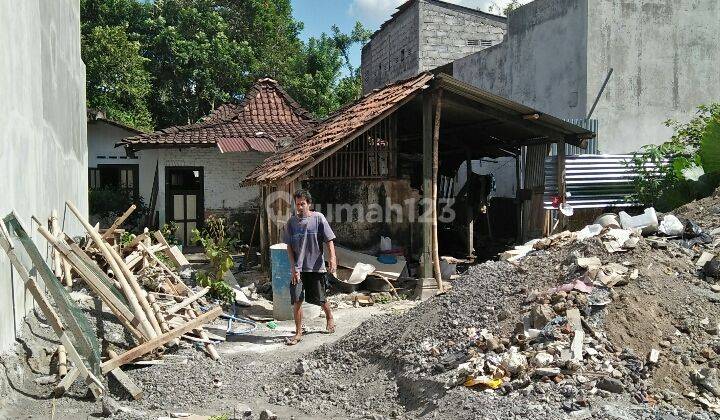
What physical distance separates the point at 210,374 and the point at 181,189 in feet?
36.7

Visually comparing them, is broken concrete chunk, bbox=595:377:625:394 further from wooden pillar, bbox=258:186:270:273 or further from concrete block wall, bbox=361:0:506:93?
concrete block wall, bbox=361:0:506:93

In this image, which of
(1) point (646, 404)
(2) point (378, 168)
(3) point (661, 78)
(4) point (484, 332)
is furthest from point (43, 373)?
(3) point (661, 78)

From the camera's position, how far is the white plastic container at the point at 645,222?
7617mm

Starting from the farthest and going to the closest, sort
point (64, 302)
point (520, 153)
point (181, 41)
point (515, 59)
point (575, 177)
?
1. point (181, 41)
2. point (515, 59)
3. point (520, 153)
4. point (575, 177)
5. point (64, 302)

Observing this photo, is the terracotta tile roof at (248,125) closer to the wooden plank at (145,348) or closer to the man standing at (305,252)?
the man standing at (305,252)

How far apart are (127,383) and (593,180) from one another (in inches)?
372

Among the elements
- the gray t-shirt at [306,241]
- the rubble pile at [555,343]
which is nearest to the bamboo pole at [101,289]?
the rubble pile at [555,343]

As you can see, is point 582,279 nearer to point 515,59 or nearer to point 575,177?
point 575,177

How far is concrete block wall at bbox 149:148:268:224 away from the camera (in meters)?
16.6

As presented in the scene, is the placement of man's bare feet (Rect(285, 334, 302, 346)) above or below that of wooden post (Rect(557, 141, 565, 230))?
below

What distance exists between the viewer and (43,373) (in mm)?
5527

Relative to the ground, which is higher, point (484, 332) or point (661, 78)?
point (661, 78)

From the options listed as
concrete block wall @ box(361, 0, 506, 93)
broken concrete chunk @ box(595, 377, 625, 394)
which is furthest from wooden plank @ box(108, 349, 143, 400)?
concrete block wall @ box(361, 0, 506, 93)

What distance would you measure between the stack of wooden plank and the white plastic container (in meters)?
5.02
